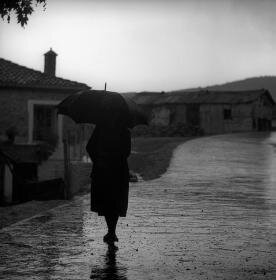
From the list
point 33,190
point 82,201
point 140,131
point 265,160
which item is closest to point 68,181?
point 82,201

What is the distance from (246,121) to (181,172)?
1432 inches

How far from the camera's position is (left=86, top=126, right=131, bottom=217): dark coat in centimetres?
752

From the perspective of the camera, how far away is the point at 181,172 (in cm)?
2033

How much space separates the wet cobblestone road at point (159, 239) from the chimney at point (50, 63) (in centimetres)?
1384

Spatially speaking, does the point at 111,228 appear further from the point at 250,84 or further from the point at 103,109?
the point at 250,84

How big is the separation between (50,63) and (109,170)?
2121 centimetres

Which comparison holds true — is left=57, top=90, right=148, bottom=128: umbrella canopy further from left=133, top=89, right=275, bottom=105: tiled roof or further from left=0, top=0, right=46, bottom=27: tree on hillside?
left=133, top=89, right=275, bottom=105: tiled roof

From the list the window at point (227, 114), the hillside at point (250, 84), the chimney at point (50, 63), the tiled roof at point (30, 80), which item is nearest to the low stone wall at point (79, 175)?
the tiled roof at point (30, 80)

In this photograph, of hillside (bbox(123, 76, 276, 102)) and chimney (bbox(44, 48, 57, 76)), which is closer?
chimney (bbox(44, 48, 57, 76))

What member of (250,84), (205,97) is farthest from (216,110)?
(250,84)

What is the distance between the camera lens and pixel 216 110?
56.7 meters

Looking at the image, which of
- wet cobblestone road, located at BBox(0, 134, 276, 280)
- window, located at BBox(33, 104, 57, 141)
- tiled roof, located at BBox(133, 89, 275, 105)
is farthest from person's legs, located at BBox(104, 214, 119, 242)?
tiled roof, located at BBox(133, 89, 275, 105)

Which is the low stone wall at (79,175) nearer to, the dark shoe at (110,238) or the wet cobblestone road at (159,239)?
the wet cobblestone road at (159,239)

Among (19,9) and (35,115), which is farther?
(35,115)
